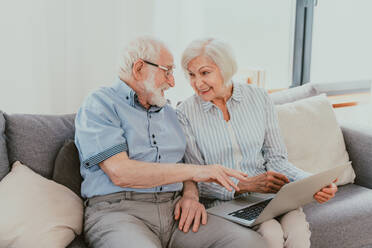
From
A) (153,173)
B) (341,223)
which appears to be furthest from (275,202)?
(341,223)

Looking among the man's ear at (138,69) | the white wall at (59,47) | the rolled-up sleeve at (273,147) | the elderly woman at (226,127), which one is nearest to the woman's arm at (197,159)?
the elderly woman at (226,127)

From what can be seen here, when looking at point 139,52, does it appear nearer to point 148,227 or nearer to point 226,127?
point 226,127

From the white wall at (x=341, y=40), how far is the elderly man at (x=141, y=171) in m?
2.38

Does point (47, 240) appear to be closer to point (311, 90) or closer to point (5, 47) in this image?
point (5, 47)

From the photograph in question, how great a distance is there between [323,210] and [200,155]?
645 mm

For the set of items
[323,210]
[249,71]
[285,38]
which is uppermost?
[285,38]

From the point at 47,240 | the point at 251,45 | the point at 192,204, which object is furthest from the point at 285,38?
the point at 47,240

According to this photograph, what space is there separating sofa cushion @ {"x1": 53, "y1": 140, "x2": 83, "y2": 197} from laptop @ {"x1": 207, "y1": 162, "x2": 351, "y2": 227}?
22.0 inches

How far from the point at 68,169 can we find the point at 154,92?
48cm

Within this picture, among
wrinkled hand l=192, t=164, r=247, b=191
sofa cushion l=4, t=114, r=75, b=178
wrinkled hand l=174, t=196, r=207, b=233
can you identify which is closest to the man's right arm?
wrinkled hand l=192, t=164, r=247, b=191

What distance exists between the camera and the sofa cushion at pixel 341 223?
6.22 feet

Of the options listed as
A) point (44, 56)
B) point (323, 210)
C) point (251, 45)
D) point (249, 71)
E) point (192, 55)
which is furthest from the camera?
point (251, 45)

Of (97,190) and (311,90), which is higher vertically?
(311,90)

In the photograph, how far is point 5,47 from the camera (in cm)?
209
